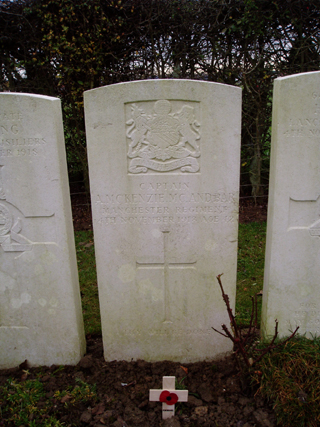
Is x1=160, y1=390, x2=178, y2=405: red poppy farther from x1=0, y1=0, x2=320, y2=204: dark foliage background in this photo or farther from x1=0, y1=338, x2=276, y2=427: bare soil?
x1=0, y1=0, x2=320, y2=204: dark foliage background

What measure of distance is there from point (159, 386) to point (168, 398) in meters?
0.35

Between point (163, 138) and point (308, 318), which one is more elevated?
point (163, 138)

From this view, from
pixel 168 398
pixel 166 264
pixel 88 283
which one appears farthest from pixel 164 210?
pixel 88 283

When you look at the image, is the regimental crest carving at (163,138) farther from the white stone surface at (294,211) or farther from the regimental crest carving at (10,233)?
the regimental crest carving at (10,233)

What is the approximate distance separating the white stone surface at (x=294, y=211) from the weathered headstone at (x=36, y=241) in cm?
171

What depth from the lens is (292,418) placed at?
2.23 meters

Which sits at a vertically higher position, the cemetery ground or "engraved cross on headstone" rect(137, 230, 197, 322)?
"engraved cross on headstone" rect(137, 230, 197, 322)

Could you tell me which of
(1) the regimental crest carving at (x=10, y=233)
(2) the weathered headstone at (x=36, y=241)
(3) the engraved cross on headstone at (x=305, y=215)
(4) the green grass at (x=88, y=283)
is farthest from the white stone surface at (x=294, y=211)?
(1) the regimental crest carving at (x=10, y=233)

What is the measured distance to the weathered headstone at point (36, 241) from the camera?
246 cm

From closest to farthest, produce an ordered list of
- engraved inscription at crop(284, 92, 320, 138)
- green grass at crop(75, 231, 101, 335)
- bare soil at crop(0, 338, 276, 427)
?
bare soil at crop(0, 338, 276, 427), engraved inscription at crop(284, 92, 320, 138), green grass at crop(75, 231, 101, 335)

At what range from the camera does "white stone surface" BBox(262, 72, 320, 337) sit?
8.00 feet

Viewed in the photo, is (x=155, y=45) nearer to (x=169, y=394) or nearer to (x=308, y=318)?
(x=308, y=318)

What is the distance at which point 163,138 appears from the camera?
8.27 ft

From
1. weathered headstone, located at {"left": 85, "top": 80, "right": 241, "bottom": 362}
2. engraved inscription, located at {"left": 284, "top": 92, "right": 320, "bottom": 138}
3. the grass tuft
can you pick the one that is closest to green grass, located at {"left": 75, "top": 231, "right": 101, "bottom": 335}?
weathered headstone, located at {"left": 85, "top": 80, "right": 241, "bottom": 362}
